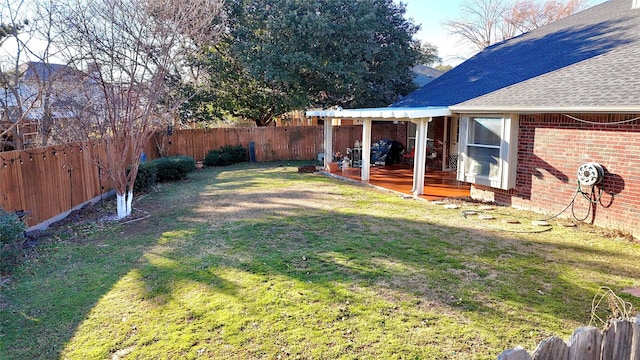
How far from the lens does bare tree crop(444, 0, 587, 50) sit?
30.9m

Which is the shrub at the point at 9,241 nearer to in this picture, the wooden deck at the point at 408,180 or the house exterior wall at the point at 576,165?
the wooden deck at the point at 408,180

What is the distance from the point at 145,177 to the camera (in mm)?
11508

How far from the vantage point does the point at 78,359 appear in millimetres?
3488

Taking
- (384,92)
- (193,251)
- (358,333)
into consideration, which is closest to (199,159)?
(384,92)

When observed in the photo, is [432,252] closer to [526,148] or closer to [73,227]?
[526,148]

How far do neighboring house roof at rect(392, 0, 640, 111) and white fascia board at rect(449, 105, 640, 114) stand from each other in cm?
2

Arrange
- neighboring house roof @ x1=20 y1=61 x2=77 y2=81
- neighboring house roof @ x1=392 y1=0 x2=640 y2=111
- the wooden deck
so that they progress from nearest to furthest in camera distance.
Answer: neighboring house roof @ x1=392 y1=0 x2=640 y2=111 < neighboring house roof @ x1=20 y1=61 x2=77 y2=81 < the wooden deck

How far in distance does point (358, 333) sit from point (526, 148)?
250 inches

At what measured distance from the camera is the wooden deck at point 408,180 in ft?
34.1

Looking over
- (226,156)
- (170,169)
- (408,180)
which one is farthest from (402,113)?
(226,156)

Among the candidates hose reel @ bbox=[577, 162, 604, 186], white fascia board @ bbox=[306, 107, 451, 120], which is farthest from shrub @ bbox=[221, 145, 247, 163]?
hose reel @ bbox=[577, 162, 604, 186]

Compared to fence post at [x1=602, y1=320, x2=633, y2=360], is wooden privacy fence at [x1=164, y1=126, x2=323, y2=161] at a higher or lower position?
higher

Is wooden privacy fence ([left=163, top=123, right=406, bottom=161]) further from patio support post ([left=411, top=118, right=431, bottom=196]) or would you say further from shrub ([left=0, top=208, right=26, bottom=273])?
shrub ([left=0, top=208, right=26, bottom=273])

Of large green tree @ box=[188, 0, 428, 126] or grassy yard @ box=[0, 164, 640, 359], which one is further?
large green tree @ box=[188, 0, 428, 126]
